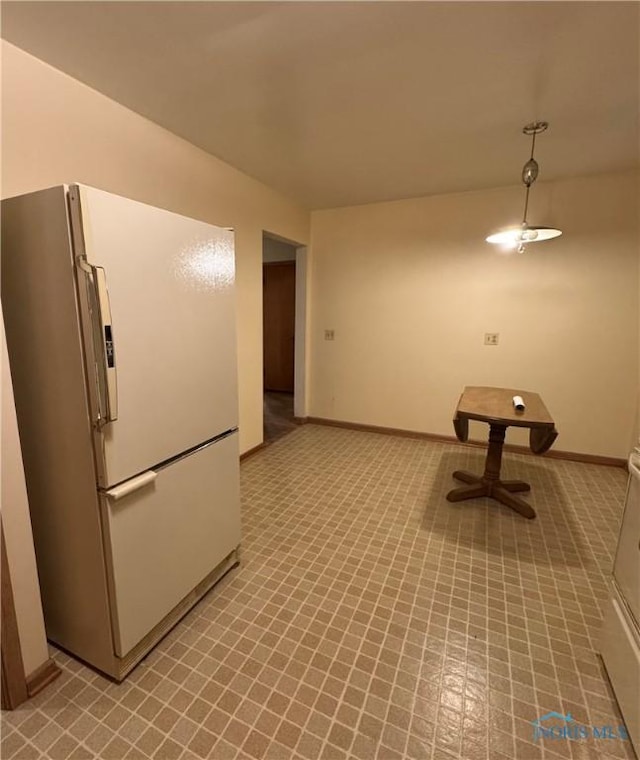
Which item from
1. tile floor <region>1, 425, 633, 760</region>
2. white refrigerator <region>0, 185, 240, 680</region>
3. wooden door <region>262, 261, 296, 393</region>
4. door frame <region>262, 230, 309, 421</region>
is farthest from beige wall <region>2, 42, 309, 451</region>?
wooden door <region>262, 261, 296, 393</region>

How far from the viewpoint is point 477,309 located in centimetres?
356

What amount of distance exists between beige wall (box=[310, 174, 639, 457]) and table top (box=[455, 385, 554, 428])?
2.87 feet

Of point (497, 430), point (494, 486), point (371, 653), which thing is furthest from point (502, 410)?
point (371, 653)

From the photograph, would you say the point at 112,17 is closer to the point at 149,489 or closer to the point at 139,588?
the point at 149,489

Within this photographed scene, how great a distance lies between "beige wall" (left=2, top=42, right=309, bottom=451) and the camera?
5.15ft

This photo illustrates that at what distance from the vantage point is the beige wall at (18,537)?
1.16 m

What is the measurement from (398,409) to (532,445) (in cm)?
177

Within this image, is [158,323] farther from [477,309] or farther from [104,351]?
[477,309]

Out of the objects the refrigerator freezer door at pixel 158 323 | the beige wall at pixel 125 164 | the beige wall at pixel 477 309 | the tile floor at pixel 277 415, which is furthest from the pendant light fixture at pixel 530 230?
the tile floor at pixel 277 415

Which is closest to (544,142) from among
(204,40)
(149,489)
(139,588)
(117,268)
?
(204,40)

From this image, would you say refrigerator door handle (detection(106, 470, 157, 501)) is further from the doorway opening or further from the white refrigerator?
the doorway opening

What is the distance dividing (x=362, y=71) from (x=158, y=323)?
1.52 meters

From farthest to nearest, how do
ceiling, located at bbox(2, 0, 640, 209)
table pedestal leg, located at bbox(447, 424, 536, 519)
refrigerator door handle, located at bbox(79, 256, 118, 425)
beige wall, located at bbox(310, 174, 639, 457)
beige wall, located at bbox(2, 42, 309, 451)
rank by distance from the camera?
beige wall, located at bbox(310, 174, 639, 457) → table pedestal leg, located at bbox(447, 424, 536, 519) → beige wall, located at bbox(2, 42, 309, 451) → ceiling, located at bbox(2, 0, 640, 209) → refrigerator door handle, located at bbox(79, 256, 118, 425)

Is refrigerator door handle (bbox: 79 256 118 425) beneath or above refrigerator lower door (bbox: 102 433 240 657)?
above
